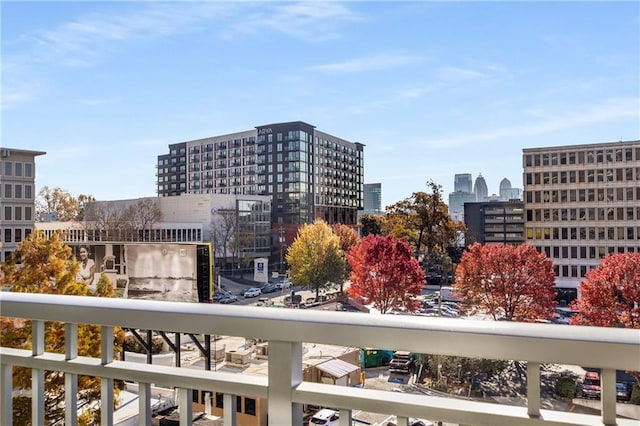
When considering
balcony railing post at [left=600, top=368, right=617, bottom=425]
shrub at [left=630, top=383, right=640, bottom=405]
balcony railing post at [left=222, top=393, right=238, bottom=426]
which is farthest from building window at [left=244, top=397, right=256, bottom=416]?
shrub at [left=630, top=383, right=640, bottom=405]

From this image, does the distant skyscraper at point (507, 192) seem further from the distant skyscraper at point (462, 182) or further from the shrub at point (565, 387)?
the shrub at point (565, 387)

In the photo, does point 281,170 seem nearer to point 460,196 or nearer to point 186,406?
point 460,196

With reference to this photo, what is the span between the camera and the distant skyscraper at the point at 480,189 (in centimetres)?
180

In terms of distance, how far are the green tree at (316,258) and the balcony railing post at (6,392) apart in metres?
1.24

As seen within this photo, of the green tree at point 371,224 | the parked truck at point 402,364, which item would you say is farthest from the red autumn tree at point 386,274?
the parked truck at point 402,364

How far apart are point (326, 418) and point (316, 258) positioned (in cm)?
142

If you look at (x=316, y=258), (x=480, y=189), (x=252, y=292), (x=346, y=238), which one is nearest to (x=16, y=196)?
(x=252, y=292)

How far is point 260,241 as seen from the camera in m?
2.26

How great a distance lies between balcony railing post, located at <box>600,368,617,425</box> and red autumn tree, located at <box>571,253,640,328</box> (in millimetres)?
1155

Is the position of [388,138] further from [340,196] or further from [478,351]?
[478,351]

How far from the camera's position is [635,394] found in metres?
0.73

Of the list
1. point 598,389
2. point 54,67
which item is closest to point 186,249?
point 54,67

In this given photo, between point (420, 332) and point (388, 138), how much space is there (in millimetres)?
1807

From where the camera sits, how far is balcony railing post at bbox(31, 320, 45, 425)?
82cm
